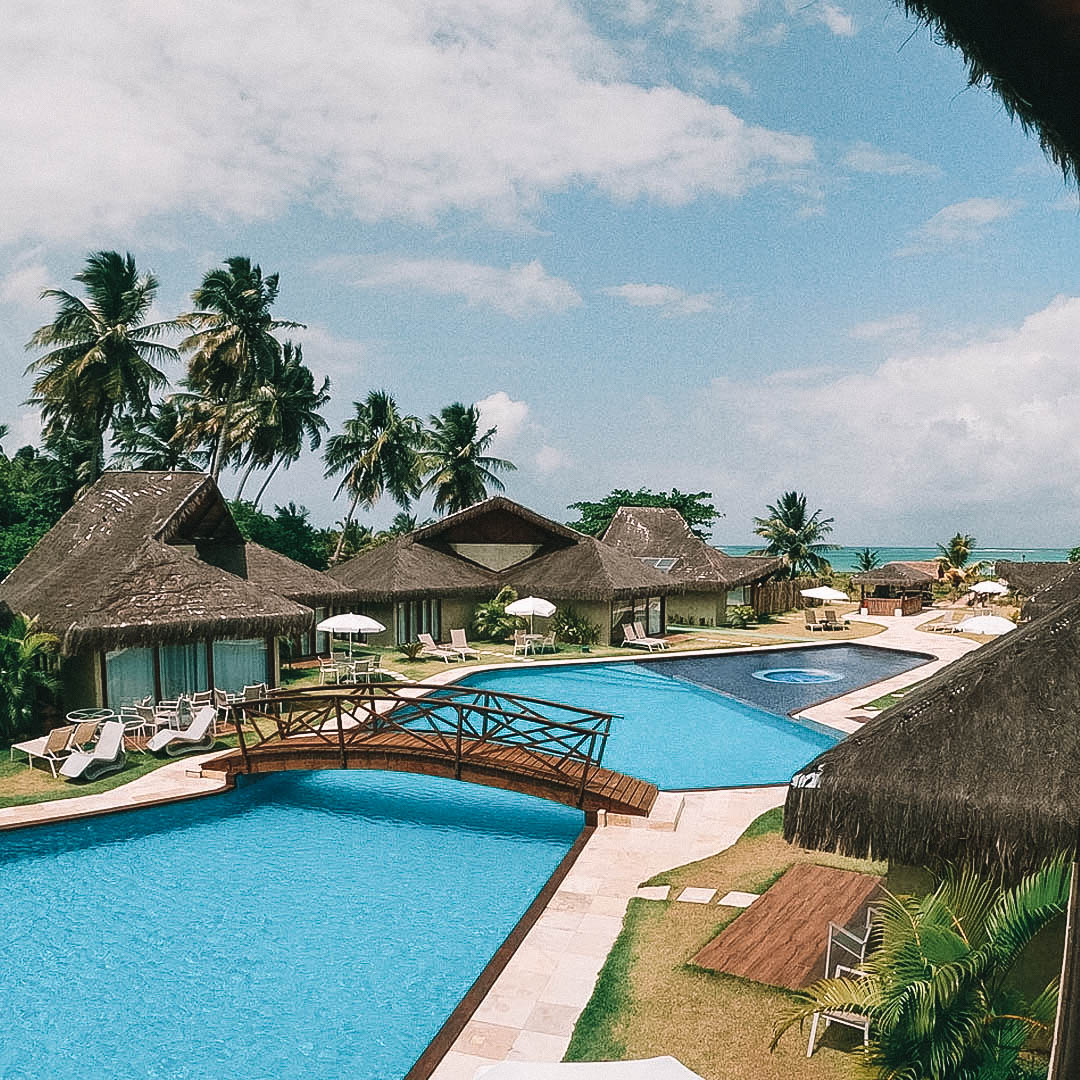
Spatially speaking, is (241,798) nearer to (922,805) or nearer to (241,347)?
(922,805)

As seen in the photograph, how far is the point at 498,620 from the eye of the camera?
26.9 meters

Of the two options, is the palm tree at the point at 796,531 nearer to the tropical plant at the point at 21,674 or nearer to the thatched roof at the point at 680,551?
the thatched roof at the point at 680,551

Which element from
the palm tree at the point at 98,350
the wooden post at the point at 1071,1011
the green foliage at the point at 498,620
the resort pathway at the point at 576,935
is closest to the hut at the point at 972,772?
the resort pathway at the point at 576,935

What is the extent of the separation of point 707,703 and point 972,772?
14127mm

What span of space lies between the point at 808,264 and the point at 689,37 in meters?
18.1

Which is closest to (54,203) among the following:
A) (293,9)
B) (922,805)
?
(293,9)

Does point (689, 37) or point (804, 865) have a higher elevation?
point (689, 37)

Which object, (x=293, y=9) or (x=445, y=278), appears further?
(x=445, y=278)

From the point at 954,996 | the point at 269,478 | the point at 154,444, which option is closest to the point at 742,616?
the point at 269,478

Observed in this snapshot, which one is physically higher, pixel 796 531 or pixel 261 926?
pixel 796 531

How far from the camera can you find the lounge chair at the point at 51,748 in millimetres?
12688

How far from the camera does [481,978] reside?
6.81 m

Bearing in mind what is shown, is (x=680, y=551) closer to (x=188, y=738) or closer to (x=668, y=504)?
(x=668, y=504)

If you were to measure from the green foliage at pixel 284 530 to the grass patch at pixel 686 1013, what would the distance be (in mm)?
23837
